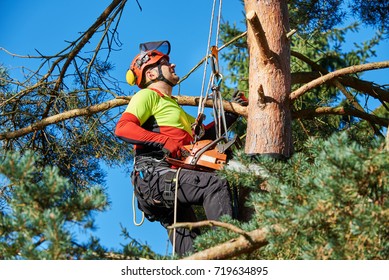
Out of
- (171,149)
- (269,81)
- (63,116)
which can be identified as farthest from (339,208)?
(63,116)

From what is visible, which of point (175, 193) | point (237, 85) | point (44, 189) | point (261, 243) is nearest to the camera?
point (44, 189)

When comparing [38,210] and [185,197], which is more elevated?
[185,197]

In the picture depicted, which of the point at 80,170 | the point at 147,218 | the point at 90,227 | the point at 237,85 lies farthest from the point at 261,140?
the point at 237,85

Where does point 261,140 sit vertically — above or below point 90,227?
above

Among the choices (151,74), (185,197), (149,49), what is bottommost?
(185,197)

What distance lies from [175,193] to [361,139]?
2312 millimetres

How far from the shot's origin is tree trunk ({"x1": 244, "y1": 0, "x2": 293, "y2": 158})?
495cm

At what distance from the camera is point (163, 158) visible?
16.2 ft

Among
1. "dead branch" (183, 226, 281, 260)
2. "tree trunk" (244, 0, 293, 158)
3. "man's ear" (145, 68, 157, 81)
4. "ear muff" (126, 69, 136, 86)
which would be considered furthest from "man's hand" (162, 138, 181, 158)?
"dead branch" (183, 226, 281, 260)

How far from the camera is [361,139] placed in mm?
6375

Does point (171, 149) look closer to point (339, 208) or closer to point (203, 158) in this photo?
point (203, 158)

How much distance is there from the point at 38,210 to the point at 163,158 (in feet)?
6.27

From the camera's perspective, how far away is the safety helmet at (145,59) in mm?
5531

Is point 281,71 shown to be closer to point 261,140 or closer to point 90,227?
point 261,140
